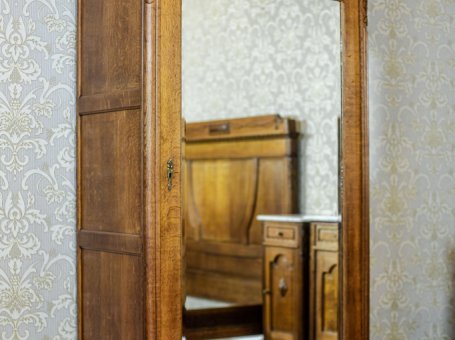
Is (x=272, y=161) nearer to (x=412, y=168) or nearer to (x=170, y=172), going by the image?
(x=170, y=172)

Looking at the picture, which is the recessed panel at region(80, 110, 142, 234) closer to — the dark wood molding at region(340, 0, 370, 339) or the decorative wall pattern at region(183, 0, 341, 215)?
the decorative wall pattern at region(183, 0, 341, 215)

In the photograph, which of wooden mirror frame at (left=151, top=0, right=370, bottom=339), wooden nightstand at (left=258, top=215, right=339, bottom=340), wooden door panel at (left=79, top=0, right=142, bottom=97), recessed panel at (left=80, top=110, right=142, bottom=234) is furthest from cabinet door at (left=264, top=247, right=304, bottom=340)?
wooden door panel at (left=79, top=0, right=142, bottom=97)

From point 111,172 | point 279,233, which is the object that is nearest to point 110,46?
point 111,172

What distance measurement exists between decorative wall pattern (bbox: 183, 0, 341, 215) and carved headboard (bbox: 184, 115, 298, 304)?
0.16 ft

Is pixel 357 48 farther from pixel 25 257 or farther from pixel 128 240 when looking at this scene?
pixel 25 257

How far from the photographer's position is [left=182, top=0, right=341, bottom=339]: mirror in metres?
2.36

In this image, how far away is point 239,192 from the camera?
2.44 m

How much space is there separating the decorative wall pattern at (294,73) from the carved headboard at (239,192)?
0.05 m

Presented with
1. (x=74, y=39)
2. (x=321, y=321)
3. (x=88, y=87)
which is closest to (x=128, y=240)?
(x=88, y=87)

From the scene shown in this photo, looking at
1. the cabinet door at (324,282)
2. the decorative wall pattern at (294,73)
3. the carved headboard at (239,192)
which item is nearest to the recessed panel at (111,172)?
the carved headboard at (239,192)

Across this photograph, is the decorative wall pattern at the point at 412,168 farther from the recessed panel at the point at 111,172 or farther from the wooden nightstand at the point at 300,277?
the recessed panel at the point at 111,172

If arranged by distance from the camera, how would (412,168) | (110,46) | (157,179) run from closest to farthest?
1. (157,179)
2. (110,46)
3. (412,168)

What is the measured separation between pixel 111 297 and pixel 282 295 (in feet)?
2.09

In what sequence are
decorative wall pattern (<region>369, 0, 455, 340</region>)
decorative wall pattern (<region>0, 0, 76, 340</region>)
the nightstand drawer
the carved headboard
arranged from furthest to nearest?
1. decorative wall pattern (<region>369, 0, 455, 340</region>)
2. the nightstand drawer
3. the carved headboard
4. decorative wall pattern (<region>0, 0, 76, 340</region>)
